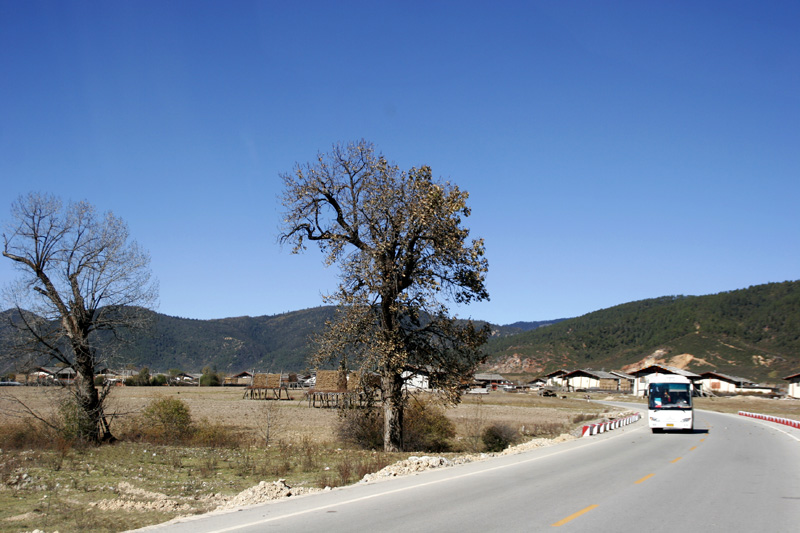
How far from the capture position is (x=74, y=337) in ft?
80.9

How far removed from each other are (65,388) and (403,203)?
15.2 metres

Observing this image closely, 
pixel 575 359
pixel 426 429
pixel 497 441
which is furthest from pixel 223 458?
pixel 575 359

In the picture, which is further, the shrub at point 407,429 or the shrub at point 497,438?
the shrub at point 497,438

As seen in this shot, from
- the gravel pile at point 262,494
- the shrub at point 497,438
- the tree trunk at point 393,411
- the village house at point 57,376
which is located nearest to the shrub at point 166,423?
the village house at point 57,376

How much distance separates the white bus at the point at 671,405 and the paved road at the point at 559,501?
12.6 meters

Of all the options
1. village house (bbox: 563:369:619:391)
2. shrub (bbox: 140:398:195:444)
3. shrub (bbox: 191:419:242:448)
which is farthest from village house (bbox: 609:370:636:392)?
shrub (bbox: 191:419:242:448)

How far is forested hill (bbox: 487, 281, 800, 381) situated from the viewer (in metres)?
126

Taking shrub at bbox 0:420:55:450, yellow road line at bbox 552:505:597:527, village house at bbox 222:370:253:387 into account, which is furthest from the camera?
village house at bbox 222:370:253:387

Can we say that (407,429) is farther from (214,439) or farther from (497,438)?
(214,439)

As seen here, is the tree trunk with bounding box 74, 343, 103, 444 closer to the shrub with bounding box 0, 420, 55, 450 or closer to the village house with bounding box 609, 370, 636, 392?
the shrub with bounding box 0, 420, 55, 450

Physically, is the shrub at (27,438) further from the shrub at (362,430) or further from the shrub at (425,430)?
the shrub at (425,430)

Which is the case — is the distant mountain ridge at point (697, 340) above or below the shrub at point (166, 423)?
above

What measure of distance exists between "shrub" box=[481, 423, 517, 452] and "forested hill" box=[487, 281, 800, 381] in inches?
4104

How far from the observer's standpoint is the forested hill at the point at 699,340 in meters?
126
